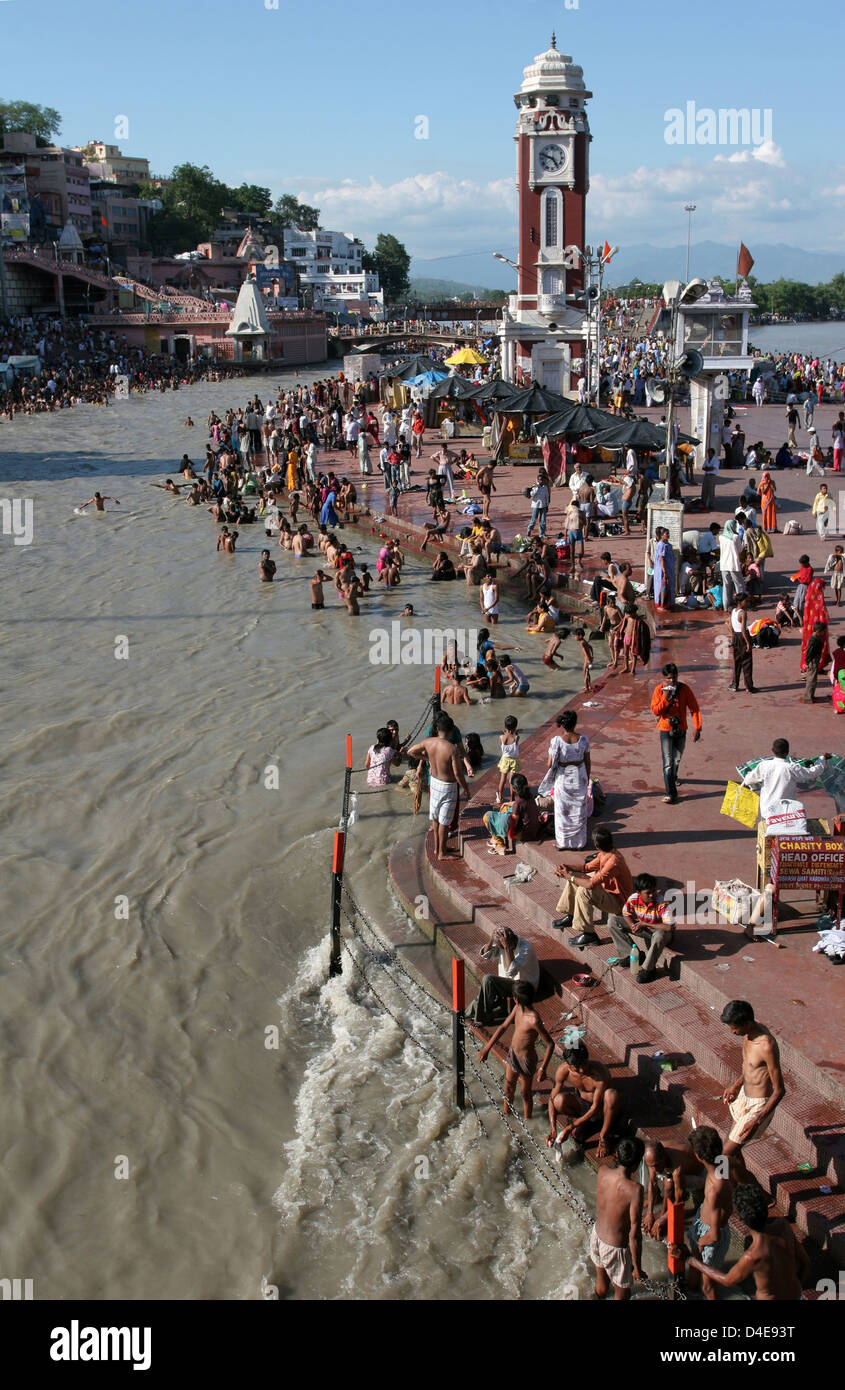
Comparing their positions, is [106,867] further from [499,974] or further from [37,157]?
[37,157]

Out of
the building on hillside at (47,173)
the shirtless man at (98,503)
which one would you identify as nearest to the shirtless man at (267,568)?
the shirtless man at (98,503)

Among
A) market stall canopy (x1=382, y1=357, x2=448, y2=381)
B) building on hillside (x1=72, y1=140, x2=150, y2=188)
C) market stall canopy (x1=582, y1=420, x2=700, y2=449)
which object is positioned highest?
building on hillside (x1=72, y1=140, x2=150, y2=188)

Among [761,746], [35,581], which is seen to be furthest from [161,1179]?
[35,581]

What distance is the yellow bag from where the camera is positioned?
817 cm

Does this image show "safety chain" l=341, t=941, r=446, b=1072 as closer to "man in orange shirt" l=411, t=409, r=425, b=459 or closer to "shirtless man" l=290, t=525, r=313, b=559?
"shirtless man" l=290, t=525, r=313, b=559

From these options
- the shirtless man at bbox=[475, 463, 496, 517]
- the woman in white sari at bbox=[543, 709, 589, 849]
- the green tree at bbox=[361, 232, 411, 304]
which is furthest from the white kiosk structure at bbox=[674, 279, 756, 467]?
the green tree at bbox=[361, 232, 411, 304]

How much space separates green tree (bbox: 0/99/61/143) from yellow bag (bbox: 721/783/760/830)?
383 feet

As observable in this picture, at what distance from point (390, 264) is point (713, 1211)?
14354 cm

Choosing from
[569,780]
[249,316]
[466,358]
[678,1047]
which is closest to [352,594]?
[569,780]

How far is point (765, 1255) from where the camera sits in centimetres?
486

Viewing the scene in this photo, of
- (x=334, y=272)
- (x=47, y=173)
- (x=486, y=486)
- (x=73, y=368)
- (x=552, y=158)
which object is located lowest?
(x=486, y=486)

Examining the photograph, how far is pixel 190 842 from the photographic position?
1073 centimetres

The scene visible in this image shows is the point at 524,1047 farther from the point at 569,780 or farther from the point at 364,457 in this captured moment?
the point at 364,457
